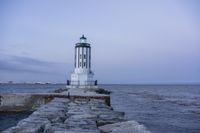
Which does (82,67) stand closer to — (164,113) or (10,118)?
(164,113)

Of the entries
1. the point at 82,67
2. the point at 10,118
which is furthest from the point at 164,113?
the point at 82,67

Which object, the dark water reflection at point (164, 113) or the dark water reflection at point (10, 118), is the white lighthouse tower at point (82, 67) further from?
the dark water reflection at point (10, 118)

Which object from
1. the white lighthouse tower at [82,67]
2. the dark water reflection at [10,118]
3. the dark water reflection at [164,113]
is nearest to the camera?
the dark water reflection at [10,118]

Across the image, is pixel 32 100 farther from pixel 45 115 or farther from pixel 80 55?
pixel 80 55

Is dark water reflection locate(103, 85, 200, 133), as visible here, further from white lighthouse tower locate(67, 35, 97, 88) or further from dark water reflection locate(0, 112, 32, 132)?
dark water reflection locate(0, 112, 32, 132)

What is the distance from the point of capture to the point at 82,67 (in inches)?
1457

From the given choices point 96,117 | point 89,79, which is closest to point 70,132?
point 96,117

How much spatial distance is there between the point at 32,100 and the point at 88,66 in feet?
53.6

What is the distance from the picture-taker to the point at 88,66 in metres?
37.6

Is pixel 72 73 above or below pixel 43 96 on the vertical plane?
above

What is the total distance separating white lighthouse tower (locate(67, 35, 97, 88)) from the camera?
36.7 m

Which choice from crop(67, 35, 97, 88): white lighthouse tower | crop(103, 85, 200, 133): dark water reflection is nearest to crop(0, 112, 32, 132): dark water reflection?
crop(103, 85, 200, 133): dark water reflection

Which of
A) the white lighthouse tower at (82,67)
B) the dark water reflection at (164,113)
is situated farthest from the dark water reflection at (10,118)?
the white lighthouse tower at (82,67)

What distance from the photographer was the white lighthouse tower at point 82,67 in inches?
1444
